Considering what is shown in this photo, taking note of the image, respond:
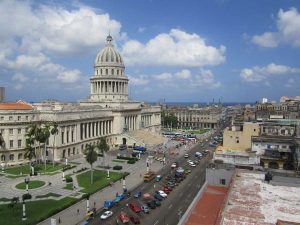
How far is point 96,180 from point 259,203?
4803 centimetres

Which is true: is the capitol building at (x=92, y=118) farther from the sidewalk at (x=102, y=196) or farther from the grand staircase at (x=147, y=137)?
the sidewalk at (x=102, y=196)

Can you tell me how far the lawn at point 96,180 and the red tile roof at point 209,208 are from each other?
2884cm

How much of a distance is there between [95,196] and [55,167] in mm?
28017

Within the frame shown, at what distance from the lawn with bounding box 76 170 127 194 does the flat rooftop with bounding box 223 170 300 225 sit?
3402 centimetres

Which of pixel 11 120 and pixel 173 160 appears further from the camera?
pixel 173 160

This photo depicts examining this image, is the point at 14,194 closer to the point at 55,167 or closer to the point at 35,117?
the point at 55,167

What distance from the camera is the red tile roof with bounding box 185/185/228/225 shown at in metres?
38.5

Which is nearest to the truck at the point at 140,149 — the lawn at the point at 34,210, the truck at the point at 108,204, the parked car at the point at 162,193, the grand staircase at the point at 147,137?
the grand staircase at the point at 147,137

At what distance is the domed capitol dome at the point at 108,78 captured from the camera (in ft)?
503

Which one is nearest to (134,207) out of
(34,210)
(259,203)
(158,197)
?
(158,197)

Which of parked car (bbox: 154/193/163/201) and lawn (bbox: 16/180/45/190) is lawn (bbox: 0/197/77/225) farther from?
parked car (bbox: 154/193/163/201)

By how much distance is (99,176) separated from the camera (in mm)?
84000

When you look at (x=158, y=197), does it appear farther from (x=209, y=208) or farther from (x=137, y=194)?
(x=209, y=208)

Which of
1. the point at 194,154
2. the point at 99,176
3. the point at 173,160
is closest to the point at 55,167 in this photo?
the point at 99,176
